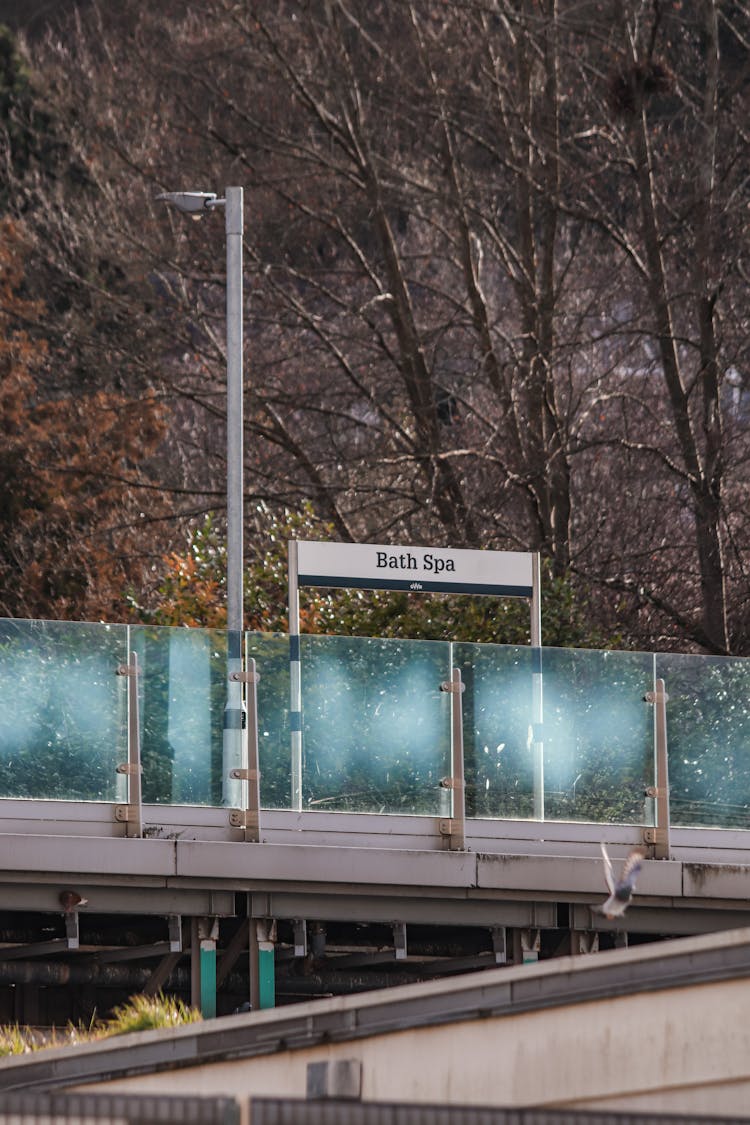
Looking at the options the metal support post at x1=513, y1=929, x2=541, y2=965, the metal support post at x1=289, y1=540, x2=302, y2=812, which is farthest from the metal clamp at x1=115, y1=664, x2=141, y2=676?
the metal support post at x1=513, y1=929, x2=541, y2=965

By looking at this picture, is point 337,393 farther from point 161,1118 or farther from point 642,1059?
point 161,1118

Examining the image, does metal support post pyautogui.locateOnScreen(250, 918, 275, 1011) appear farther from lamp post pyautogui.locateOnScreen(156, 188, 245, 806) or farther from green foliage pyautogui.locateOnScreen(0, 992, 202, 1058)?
lamp post pyautogui.locateOnScreen(156, 188, 245, 806)

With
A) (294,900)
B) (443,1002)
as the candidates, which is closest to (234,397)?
(294,900)

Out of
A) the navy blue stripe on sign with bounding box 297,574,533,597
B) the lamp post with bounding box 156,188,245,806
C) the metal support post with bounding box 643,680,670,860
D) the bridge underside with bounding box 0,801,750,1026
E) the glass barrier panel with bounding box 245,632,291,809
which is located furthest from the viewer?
the lamp post with bounding box 156,188,245,806

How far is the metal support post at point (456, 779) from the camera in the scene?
15.6 meters

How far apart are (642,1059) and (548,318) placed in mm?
17608

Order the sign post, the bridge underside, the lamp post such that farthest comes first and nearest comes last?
the lamp post, the sign post, the bridge underside

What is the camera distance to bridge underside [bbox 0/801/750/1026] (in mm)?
14922

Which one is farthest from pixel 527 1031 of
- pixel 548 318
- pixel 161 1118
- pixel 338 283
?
pixel 338 283

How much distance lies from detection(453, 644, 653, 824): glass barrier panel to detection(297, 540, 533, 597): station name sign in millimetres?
775

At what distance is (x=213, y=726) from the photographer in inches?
606

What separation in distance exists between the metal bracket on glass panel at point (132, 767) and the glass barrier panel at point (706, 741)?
405 cm

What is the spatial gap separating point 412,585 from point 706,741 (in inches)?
102

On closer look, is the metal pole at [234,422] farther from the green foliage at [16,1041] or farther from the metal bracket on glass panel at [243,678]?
the green foliage at [16,1041]
